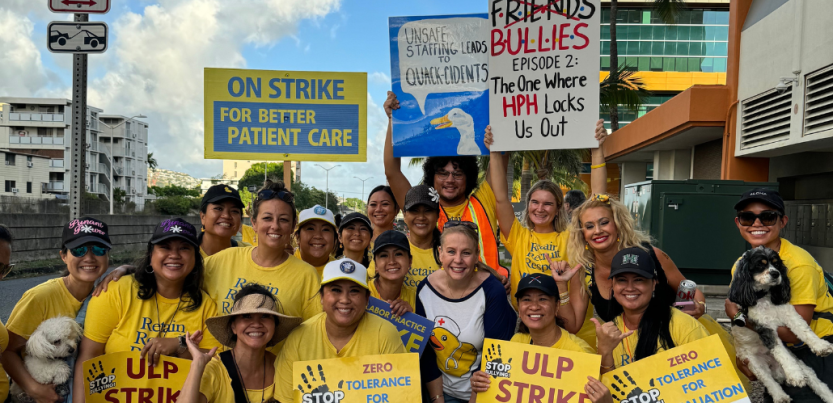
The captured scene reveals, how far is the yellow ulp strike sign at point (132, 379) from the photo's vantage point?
3.45m

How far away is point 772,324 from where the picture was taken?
360cm

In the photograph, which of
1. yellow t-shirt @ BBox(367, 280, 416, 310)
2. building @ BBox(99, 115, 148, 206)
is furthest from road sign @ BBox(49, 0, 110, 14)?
building @ BBox(99, 115, 148, 206)

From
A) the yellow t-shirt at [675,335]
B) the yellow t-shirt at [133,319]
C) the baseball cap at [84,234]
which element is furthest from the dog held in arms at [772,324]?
the baseball cap at [84,234]

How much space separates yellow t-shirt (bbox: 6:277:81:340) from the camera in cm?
361

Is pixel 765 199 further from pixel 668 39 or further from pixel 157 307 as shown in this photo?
pixel 668 39

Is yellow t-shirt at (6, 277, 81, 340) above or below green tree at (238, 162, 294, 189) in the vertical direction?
below

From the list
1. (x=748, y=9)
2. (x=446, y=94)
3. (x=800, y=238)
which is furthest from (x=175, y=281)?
(x=800, y=238)

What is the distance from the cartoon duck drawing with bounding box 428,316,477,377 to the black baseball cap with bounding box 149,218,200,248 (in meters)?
1.70

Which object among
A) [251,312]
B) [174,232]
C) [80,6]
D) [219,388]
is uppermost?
[80,6]

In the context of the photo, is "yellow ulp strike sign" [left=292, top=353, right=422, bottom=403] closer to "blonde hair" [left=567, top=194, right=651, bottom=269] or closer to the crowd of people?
the crowd of people

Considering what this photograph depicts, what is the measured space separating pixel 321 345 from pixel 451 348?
0.87m

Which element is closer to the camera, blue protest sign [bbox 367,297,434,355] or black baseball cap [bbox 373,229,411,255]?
blue protest sign [bbox 367,297,434,355]

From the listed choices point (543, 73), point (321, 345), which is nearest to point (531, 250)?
point (543, 73)

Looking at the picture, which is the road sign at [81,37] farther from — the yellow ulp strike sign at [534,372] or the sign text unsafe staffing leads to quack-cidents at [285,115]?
the yellow ulp strike sign at [534,372]
